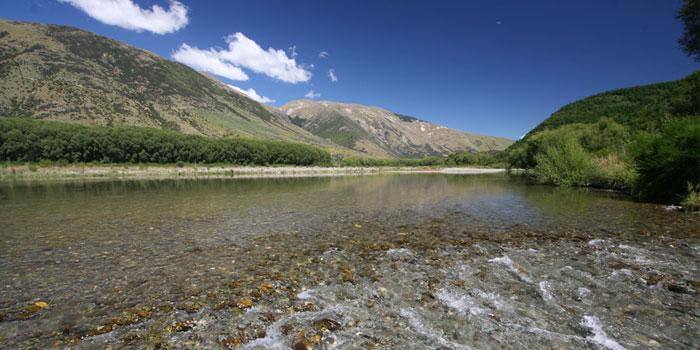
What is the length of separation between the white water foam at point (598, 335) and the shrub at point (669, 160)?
25.9m

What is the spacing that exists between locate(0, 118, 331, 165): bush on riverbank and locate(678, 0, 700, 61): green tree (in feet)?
462

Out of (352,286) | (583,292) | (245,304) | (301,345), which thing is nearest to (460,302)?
(352,286)

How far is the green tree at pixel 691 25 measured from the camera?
3588 cm

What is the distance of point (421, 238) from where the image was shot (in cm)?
1636

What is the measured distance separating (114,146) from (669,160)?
13884cm

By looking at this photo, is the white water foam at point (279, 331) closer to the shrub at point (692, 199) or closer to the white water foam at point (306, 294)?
the white water foam at point (306, 294)

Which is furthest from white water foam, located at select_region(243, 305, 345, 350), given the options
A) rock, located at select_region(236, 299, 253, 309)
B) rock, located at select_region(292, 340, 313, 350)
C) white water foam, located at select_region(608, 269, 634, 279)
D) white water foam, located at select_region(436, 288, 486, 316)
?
white water foam, located at select_region(608, 269, 634, 279)

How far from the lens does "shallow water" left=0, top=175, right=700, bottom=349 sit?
7121mm

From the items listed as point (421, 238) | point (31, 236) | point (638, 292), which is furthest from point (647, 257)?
point (31, 236)

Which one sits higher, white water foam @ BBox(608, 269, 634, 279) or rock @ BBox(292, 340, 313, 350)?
white water foam @ BBox(608, 269, 634, 279)

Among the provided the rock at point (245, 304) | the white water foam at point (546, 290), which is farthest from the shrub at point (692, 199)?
the rock at point (245, 304)

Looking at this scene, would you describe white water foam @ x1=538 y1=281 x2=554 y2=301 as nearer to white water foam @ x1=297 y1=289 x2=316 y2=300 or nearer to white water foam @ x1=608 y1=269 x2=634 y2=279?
white water foam @ x1=608 y1=269 x2=634 y2=279

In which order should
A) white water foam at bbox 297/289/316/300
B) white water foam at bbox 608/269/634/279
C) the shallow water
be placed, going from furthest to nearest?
white water foam at bbox 608/269/634/279, white water foam at bbox 297/289/316/300, the shallow water

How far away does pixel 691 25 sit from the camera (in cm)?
3728
